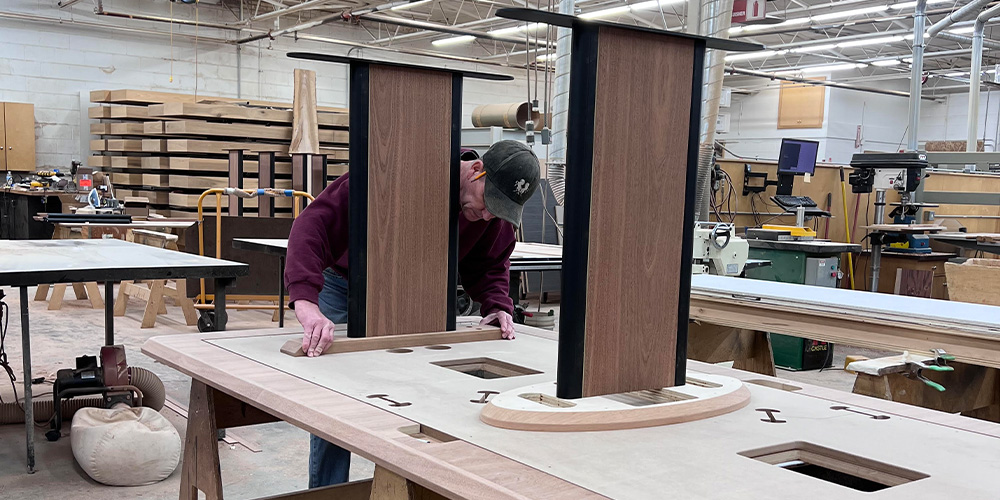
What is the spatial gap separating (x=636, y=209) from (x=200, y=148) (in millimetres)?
7348

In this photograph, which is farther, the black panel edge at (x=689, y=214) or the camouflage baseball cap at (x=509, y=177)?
the camouflage baseball cap at (x=509, y=177)

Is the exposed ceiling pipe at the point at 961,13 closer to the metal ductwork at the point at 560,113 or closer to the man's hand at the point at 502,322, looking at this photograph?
the metal ductwork at the point at 560,113

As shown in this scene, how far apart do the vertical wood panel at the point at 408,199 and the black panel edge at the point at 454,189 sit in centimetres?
1

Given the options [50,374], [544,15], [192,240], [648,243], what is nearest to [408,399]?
[648,243]

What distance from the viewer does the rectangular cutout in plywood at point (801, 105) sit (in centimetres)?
1530

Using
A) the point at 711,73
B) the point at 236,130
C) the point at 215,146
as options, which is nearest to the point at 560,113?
the point at 711,73

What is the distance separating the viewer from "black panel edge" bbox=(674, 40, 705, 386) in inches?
55.5

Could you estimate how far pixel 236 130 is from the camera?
312 inches

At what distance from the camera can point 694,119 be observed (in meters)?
1.42

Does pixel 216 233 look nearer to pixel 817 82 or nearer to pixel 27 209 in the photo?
pixel 27 209

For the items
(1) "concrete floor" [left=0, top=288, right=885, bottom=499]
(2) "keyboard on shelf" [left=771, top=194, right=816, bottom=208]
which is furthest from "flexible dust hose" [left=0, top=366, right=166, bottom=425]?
(2) "keyboard on shelf" [left=771, top=194, right=816, bottom=208]

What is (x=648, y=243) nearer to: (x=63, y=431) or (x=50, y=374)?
(x=63, y=431)

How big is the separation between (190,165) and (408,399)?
719 cm

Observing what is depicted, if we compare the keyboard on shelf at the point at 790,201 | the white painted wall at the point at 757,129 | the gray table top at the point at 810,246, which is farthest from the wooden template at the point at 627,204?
the white painted wall at the point at 757,129
